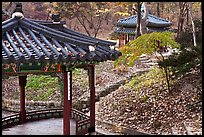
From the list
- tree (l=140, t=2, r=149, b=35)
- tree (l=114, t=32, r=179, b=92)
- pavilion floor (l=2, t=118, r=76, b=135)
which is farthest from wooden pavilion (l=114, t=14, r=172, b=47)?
pavilion floor (l=2, t=118, r=76, b=135)

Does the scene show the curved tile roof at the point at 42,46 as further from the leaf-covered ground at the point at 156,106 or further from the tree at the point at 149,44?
the tree at the point at 149,44

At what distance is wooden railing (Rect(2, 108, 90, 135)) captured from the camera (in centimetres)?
852

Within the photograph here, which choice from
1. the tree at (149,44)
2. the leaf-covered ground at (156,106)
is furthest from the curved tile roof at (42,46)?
the tree at (149,44)

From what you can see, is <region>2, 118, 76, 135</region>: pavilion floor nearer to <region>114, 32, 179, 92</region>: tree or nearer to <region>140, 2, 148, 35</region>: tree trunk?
<region>114, 32, 179, 92</region>: tree

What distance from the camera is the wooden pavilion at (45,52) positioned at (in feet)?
22.1

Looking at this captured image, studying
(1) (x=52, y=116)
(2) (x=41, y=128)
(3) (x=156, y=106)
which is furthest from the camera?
(3) (x=156, y=106)

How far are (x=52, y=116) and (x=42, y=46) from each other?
3.92 m

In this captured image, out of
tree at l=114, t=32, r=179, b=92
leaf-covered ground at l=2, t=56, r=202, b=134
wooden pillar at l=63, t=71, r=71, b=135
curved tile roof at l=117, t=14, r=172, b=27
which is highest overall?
curved tile roof at l=117, t=14, r=172, b=27

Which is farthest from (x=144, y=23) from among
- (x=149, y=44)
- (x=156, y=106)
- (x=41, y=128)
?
(x=41, y=128)

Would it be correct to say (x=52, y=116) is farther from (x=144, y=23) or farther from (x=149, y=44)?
(x=144, y=23)

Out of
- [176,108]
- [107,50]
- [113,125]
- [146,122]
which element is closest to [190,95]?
[176,108]

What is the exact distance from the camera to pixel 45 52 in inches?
272

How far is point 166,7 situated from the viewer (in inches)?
1750

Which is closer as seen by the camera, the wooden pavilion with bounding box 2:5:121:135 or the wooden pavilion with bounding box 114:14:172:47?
the wooden pavilion with bounding box 2:5:121:135
